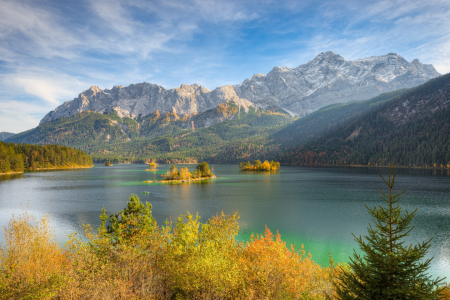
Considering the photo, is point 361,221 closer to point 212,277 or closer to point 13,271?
point 212,277

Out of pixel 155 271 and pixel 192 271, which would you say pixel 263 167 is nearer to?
pixel 155 271

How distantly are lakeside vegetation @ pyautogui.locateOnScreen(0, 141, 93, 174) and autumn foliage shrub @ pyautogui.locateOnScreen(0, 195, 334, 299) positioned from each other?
157904mm

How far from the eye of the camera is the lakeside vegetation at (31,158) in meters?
138

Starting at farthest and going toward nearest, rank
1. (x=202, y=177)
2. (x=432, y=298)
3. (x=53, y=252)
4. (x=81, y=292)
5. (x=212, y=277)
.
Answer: (x=202, y=177)
(x=53, y=252)
(x=212, y=277)
(x=81, y=292)
(x=432, y=298)

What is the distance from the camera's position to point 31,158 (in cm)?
17112

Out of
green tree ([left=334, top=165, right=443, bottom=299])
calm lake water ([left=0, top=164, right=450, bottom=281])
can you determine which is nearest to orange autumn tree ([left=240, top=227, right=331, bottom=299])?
green tree ([left=334, top=165, right=443, bottom=299])

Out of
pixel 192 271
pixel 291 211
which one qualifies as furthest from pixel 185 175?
pixel 192 271

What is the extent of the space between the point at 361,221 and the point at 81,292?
4914 cm

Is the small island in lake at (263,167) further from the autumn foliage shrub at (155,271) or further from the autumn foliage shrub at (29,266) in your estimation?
the autumn foliage shrub at (29,266)

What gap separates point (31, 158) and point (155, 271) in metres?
200

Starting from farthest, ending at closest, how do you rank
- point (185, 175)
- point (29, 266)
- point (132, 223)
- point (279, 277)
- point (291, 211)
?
point (185, 175), point (291, 211), point (132, 223), point (279, 277), point (29, 266)

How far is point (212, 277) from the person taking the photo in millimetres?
13578

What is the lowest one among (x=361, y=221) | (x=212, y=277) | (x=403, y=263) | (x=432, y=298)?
(x=361, y=221)

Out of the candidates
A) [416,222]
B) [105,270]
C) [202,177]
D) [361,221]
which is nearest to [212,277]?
[105,270]
